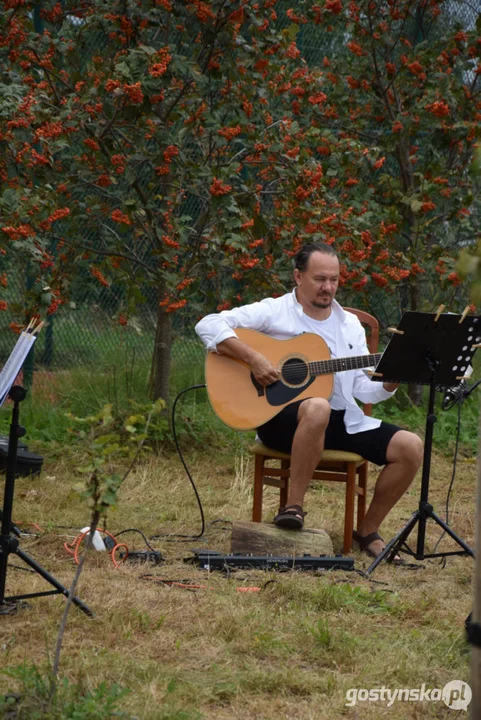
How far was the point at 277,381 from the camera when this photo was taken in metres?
4.45

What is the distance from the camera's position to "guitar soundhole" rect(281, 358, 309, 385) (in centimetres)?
446

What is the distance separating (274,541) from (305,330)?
1090mm

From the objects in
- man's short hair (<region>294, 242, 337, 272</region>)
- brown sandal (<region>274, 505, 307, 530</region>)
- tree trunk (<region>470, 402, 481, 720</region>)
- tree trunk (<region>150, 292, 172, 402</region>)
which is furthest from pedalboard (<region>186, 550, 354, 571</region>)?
tree trunk (<region>150, 292, 172, 402</region>)

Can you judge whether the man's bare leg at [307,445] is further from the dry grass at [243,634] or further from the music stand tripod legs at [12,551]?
the music stand tripod legs at [12,551]

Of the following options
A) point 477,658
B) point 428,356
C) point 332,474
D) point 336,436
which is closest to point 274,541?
point 332,474

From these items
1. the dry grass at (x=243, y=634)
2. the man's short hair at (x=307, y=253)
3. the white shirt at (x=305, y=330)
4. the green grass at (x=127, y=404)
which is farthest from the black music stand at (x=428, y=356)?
the green grass at (x=127, y=404)

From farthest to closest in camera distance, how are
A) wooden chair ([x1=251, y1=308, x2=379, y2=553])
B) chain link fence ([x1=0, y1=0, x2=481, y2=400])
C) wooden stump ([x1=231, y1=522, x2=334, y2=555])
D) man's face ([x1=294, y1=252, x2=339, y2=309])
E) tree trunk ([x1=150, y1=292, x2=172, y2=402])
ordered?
chain link fence ([x1=0, y1=0, x2=481, y2=400]), tree trunk ([x1=150, y1=292, x2=172, y2=402]), man's face ([x1=294, y1=252, x2=339, y2=309]), wooden chair ([x1=251, y1=308, x2=379, y2=553]), wooden stump ([x1=231, y1=522, x2=334, y2=555])

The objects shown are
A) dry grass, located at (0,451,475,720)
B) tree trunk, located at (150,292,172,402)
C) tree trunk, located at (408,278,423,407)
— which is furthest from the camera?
tree trunk, located at (408,278,423,407)

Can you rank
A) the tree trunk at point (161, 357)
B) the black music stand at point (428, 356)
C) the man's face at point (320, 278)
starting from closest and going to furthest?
the black music stand at point (428, 356) < the man's face at point (320, 278) < the tree trunk at point (161, 357)

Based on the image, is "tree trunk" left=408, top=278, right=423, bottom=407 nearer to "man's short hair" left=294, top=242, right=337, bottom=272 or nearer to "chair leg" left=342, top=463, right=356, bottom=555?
"man's short hair" left=294, top=242, right=337, bottom=272

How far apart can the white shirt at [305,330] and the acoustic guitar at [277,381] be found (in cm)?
7

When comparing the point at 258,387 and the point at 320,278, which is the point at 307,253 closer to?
the point at 320,278

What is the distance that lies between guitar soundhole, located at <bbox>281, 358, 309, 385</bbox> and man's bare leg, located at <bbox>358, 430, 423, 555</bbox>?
20.0 inches

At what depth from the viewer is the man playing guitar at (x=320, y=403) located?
4.21 m
